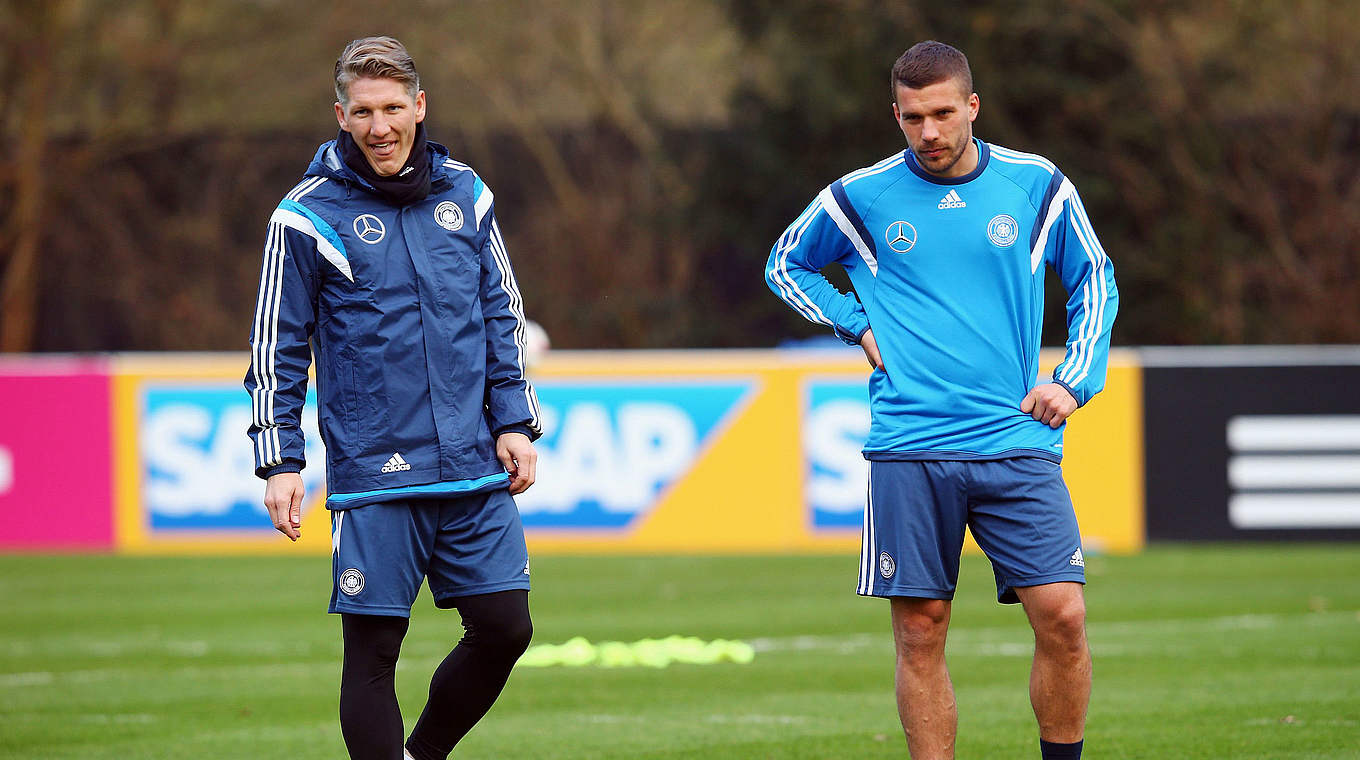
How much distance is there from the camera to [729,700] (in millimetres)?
8188

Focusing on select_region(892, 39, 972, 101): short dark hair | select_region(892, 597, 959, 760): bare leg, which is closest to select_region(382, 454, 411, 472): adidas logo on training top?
select_region(892, 597, 959, 760): bare leg

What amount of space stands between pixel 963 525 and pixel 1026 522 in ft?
0.61

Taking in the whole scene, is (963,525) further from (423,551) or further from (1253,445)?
(1253,445)

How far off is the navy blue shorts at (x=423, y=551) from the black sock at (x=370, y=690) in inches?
3.3

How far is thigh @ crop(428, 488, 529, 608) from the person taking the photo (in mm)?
5098

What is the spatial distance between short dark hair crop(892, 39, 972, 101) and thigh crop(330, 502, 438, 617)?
1.79 m

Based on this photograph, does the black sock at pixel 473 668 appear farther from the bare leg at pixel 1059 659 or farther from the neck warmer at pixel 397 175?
the bare leg at pixel 1059 659

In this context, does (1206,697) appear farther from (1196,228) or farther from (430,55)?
(430,55)

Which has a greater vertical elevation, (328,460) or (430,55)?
(430,55)

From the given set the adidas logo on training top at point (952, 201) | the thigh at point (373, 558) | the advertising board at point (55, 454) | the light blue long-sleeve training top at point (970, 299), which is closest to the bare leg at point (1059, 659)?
the light blue long-sleeve training top at point (970, 299)

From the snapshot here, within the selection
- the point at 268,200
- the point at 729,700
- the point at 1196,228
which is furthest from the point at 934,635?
the point at 268,200

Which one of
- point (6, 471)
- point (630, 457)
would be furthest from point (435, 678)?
point (6, 471)

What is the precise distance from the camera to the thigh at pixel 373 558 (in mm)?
4969

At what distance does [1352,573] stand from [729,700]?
21.6 ft
